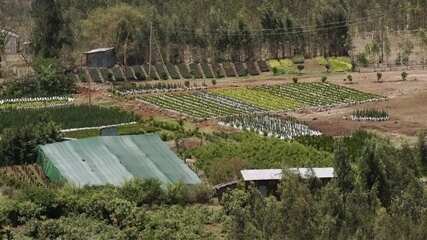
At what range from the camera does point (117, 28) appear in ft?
176

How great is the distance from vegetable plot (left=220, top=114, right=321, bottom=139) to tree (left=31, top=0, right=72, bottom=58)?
21.0 m

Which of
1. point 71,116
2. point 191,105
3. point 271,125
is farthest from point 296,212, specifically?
point 191,105

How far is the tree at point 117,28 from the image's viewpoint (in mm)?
53406

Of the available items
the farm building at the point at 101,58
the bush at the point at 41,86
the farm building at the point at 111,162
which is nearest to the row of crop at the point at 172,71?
the farm building at the point at 101,58

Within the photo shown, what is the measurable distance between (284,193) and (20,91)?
1076 inches

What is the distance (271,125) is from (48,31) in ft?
79.4

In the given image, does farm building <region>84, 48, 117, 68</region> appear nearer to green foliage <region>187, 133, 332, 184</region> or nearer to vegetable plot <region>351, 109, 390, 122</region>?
vegetable plot <region>351, 109, 390, 122</region>

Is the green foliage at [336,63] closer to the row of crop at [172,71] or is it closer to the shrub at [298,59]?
the shrub at [298,59]

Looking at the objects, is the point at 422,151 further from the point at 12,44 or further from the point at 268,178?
the point at 12,44

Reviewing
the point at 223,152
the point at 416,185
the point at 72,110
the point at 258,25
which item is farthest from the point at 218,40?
the point at 416,185

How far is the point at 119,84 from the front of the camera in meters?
45.4

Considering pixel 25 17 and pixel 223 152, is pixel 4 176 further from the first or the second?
pixel 25 17

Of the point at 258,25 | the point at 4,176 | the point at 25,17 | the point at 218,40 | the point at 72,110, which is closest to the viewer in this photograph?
the point at 4,176

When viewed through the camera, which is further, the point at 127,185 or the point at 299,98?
the point at 299,98
